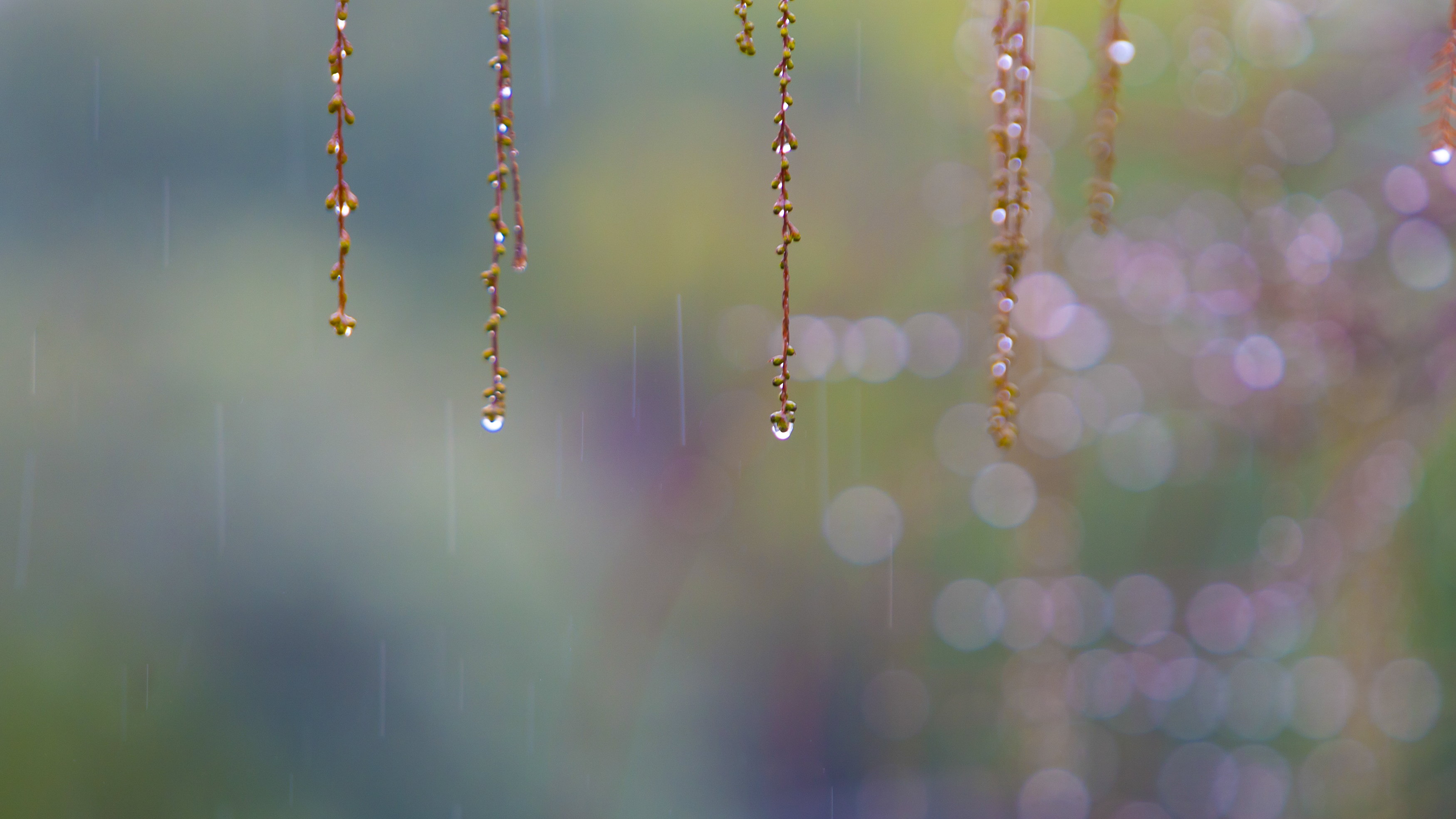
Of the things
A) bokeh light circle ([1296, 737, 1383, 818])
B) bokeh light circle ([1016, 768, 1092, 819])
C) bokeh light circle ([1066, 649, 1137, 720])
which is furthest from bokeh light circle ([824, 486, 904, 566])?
bokeh light circle ([1296, 737, 1383, 818])

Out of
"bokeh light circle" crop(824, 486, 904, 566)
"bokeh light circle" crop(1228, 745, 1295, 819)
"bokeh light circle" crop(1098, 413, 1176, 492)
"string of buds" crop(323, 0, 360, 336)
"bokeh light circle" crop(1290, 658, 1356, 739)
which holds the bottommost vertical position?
"bokeh light circle" crop(1228, 745, 1295, 819)

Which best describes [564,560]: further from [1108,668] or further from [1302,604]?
[1302,604]

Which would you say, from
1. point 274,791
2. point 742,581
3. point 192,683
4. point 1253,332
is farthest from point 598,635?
point 1253,332

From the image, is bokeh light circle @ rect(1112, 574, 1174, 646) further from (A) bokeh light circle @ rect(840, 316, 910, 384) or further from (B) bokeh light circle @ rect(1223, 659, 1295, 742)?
(A) bokeh light circle @ rect(840, 316, 910, 384)

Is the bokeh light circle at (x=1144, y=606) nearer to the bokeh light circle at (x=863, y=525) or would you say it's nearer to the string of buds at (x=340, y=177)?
the bokeh light circle at (x=863, y=525)

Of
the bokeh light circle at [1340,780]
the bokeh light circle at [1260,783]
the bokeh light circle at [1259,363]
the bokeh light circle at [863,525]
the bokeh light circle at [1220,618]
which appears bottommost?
the bokeh light circle at [1260,783]

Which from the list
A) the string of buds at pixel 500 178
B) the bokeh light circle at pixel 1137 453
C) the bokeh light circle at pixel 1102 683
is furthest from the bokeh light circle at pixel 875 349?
the string of buds at pixel 500 178

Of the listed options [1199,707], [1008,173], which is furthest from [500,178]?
[1199,707]
